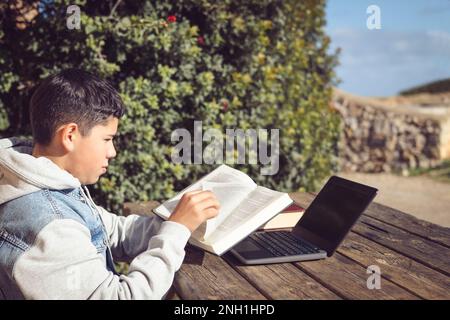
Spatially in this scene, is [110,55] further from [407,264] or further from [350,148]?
[350,148]

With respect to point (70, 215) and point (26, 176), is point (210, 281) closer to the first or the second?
point (70, 215)

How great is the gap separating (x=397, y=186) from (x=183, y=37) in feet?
19.6

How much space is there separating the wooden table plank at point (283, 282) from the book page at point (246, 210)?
0.36 ft

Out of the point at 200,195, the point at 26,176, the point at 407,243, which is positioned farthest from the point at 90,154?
the point at 407,243

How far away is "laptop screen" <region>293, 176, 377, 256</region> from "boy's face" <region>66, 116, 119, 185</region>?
751 millimetres

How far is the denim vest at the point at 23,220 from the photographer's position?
1440 mm

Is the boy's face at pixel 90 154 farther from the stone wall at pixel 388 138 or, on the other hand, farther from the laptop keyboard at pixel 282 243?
the stone wall at pixel 388 138

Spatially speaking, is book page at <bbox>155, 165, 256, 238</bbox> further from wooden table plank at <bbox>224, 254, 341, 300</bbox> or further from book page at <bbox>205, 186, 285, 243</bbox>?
wooden table plank at <bbox>224, 254, 341, 300</bbox>

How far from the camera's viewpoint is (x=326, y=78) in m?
5.20

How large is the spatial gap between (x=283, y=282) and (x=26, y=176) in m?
0.80

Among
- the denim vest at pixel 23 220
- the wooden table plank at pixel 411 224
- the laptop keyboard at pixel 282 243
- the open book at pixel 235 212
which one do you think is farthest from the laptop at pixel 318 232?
the denim vest at pixel 23 220

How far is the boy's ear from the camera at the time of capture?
1692mm

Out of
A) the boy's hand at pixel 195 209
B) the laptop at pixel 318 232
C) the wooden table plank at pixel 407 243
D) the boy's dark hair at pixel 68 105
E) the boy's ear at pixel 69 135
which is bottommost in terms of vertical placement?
the wooden table plank at pixel 407 243

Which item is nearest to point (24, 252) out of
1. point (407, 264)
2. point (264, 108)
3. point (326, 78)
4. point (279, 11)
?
point (407, 264)
